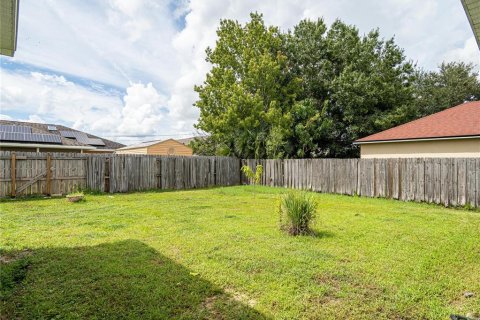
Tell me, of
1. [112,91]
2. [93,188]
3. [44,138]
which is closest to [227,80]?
[112,91]

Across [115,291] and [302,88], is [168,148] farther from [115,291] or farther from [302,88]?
[115,291]

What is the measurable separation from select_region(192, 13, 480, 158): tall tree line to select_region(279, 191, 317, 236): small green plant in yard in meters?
10.4

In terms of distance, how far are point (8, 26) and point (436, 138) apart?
12.4m

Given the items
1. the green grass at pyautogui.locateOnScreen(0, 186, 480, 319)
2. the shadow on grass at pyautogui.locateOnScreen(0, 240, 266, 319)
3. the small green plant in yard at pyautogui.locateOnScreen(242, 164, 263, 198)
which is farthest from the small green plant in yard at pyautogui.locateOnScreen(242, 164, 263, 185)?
the shadow on grass at pyautogui.locateOnScreen(0, 240, 266, 319)

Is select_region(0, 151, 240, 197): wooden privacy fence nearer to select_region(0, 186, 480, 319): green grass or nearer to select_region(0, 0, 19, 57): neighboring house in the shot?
select_region(0, 186, 480, 319): green grass

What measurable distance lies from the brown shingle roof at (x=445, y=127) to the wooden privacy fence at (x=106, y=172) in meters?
7.87

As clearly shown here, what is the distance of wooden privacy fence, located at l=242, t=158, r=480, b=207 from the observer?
8.43m

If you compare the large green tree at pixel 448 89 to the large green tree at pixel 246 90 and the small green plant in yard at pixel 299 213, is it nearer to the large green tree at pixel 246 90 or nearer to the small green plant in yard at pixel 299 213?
the large green tree at pixel 246 90

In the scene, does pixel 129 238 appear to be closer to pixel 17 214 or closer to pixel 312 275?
pixel 312 275

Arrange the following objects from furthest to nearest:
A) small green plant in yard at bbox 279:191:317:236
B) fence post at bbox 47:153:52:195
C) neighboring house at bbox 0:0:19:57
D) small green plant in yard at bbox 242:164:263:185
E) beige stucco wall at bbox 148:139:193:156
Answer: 1. beige stucco wall at bbox 148:139:193:156
2. small green plant in yard at bbox 242:164:263:185
3. fence post at bbox 47:153:52:195
4. small green plant in yard at bbox 279:191:317:236
5. neighboring house at bbox 0:0:19:57

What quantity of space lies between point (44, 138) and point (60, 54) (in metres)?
11.3

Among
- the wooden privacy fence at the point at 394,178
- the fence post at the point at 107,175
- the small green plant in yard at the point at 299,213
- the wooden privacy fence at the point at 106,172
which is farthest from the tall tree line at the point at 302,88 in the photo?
the small green plant in yard at the point at 299,213

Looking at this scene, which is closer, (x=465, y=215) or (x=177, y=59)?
(x=465, y=215)

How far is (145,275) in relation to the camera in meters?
3.39
